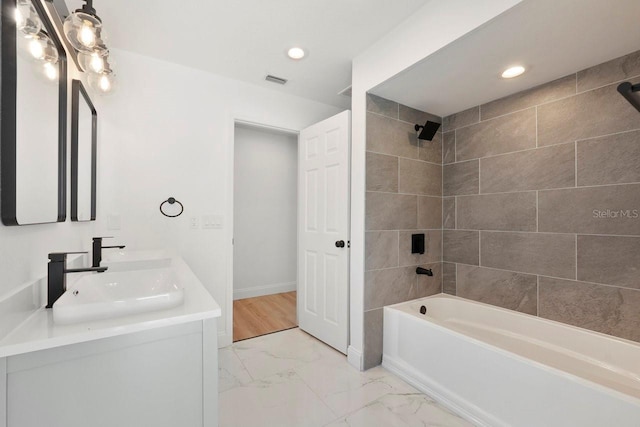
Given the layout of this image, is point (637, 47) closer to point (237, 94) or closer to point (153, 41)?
point (237, 94)

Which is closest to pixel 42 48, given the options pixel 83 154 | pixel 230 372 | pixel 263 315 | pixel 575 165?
pixel 83 154

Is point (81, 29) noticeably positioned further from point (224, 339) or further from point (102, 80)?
point (224, 339)

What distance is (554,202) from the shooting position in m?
1.99

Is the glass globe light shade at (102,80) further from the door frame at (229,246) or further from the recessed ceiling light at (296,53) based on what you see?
the recessed ceiling light at (296,53)

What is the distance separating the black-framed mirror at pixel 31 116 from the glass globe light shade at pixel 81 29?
60mm

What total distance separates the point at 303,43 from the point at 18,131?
68.1 inches

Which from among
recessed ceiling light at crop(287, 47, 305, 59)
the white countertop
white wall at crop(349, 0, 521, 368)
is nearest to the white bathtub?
white wall at crop(349, 0, 521, 368)

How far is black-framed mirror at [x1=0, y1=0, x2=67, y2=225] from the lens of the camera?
822 mm

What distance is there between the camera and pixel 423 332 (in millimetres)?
1920

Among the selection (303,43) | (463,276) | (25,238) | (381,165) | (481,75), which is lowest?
(463,276)

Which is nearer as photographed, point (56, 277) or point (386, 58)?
point (56, 277)

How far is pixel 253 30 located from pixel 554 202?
8.17ft

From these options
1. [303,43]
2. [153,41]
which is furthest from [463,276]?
[153,41]

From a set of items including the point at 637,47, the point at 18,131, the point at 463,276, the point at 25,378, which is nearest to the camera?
the point at 25,378
